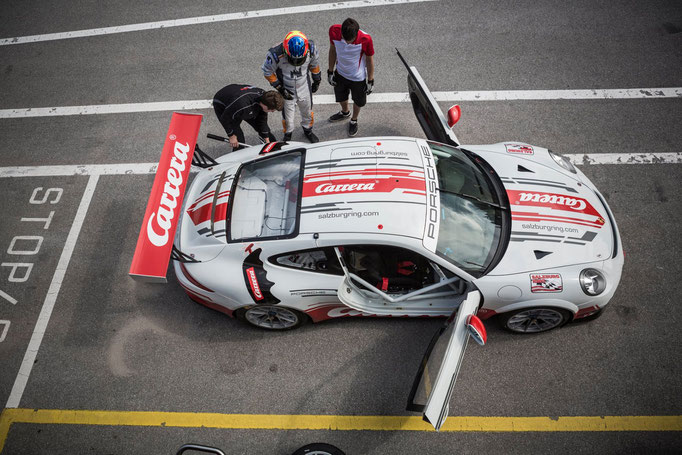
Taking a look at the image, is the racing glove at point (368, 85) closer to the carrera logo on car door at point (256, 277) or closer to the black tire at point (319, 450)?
the carrera logo on car door at point (256, 277)

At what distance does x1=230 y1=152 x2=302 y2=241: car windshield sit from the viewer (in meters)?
3.81

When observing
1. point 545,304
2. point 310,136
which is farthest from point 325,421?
point 310,136

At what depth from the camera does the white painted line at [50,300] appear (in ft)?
14.1

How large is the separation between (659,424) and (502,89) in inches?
179

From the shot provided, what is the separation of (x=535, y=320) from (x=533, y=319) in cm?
4

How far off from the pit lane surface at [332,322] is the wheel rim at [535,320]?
0.60ft

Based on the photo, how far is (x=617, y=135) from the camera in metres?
5.60

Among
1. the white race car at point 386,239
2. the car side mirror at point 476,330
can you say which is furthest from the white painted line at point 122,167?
the car side mirror at point 476,330

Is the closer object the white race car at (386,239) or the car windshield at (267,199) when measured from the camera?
the white race car at (386,239)

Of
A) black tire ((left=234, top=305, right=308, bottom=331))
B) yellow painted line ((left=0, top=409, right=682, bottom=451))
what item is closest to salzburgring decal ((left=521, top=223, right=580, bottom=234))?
Result: yellow painted line ((left=0, top=409, right=682, bottom=451))

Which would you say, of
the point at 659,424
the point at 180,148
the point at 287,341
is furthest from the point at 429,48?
the point at 659,424

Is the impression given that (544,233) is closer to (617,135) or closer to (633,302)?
(633,302)

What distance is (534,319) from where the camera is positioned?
4.04 metres

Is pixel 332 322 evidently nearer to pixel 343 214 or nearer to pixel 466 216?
pixel 343 214
